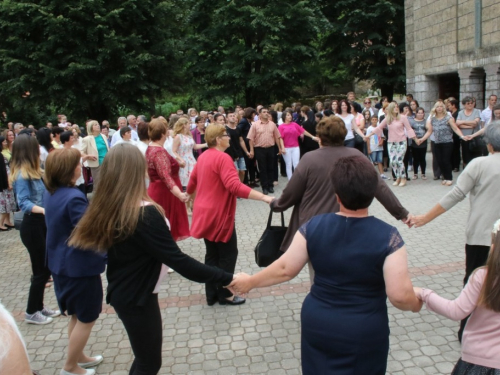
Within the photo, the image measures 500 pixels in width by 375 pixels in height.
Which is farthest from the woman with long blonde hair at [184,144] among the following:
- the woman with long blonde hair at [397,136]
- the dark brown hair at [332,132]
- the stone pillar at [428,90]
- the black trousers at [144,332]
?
the stone pillar at [428,90]

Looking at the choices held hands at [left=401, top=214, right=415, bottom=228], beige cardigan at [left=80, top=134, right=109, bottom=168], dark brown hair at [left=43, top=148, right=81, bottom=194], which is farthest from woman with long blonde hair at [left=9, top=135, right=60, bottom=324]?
beige cardigan at [left=80, top=134, right=109, bottom=168]

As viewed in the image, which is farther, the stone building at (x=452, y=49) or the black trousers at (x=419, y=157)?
the stone building at (x=452, y=49)

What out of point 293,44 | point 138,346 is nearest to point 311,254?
point 138,346

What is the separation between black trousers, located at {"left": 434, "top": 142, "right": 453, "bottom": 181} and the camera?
1100cm

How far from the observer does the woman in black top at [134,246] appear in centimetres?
286

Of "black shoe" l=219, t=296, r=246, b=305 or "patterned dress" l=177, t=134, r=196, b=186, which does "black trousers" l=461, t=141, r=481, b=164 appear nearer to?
"patterned dress" l=177, t=134, r=196, b=186

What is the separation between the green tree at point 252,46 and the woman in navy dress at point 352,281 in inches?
873

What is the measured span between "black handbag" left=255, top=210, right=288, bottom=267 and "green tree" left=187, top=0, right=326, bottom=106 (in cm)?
2056

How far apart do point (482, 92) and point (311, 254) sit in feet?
48.6

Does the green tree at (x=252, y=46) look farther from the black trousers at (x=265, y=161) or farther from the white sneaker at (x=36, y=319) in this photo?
the white sneaker at (x=36, y=319)

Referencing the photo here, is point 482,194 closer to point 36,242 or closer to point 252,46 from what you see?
point 36,242

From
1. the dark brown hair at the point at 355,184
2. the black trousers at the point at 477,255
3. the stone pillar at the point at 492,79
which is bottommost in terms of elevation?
the black trousers at the point at 477,255

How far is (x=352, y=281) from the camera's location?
2320mm

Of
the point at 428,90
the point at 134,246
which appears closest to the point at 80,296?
the point at 134,246
